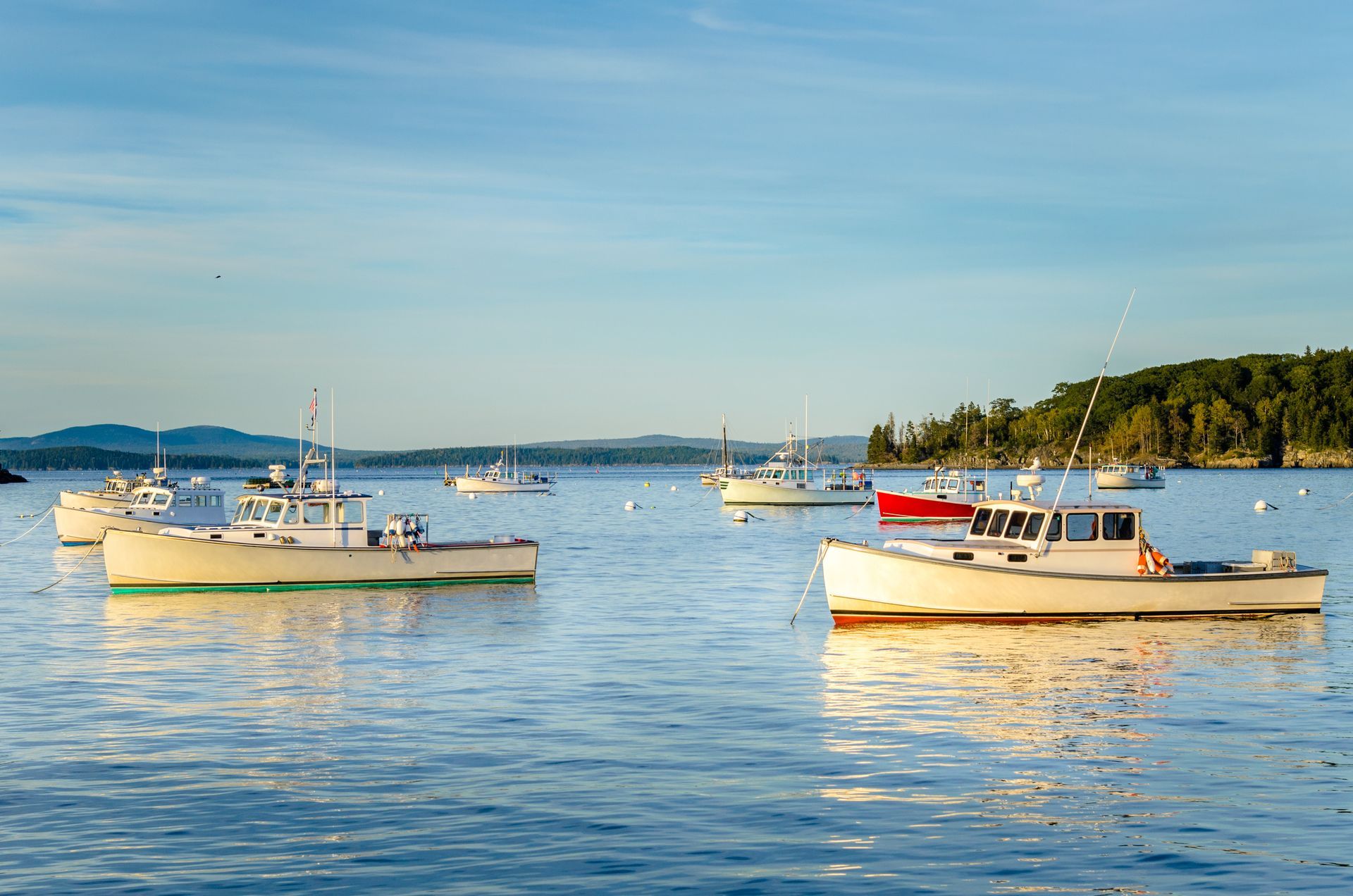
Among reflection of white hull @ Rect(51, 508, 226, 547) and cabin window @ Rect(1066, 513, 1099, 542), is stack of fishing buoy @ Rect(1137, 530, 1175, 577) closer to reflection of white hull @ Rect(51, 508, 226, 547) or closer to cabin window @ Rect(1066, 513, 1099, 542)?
cabin window @ Rect(1066, 513, 1099, 542)

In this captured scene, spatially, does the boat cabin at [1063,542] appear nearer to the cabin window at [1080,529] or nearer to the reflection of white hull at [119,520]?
the cabin window at [1080,529]

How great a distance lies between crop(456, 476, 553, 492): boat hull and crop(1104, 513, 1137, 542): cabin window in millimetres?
136186

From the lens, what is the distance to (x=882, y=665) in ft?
79.6

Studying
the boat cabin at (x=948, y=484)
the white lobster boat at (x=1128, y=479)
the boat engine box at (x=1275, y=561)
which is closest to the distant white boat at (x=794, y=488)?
the boat cabin at (x=948, y=484)

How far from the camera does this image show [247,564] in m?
37.2

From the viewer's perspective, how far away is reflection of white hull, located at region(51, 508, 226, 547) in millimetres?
53372

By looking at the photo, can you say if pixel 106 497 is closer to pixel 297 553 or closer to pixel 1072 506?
pixel 297 553

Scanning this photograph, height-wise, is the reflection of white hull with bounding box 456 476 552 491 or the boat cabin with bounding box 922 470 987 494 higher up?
the boat cabin with bounding box 922 470 987 494

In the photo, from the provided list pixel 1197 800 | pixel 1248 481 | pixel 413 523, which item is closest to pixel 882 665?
pixel 1197 800

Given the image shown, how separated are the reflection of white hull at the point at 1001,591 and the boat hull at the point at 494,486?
445 feet

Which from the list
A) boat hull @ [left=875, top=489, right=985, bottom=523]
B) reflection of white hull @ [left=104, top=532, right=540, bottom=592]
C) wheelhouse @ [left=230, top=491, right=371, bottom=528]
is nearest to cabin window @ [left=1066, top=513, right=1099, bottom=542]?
reflection of white hull @ [left=104, top=532, right=540, bottom=592]

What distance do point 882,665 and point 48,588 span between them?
97.9 ft

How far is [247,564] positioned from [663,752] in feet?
78.0

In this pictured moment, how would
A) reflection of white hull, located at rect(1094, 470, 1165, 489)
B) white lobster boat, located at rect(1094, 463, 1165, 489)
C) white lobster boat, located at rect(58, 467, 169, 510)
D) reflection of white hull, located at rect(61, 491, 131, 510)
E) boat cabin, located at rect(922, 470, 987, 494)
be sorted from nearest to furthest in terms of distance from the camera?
white lobster boat, located at rect(58, 467, 169, 510), reflection of white hull, located at rect(61, 491, 131, 510), boat cabin, located at rect(922, 470, 987, 494), reflection of white hull, located at rect(1094, 470, 1165, 489), white lobster boat, located at rect(1094, 463, 1165, 489)
